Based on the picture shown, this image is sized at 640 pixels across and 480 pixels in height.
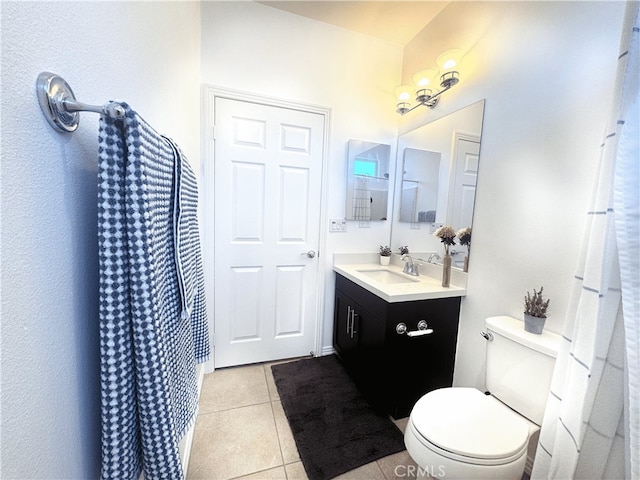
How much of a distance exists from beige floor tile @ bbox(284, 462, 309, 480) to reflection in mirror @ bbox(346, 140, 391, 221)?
63.2 inches

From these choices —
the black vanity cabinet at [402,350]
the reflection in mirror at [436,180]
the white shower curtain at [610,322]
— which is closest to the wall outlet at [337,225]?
the reflection in mirror at [436,180]

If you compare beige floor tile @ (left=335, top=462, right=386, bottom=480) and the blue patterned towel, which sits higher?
the blue patterned towel

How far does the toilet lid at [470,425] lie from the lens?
0.88 meters

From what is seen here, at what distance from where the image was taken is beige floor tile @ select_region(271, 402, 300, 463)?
1291 millimetres

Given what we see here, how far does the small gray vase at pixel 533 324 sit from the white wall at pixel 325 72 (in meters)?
1.24

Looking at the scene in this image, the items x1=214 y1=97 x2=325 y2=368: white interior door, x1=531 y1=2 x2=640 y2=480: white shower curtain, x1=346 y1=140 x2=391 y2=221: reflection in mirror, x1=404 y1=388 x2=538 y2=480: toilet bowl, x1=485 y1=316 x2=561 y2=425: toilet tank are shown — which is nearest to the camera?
Result: x1=531 y1=2 x2=640 y2=480: white shower curtain

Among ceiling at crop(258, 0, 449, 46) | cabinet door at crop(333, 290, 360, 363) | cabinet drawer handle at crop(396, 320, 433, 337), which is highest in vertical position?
ceiling at crop(258, 0, 449, 46)

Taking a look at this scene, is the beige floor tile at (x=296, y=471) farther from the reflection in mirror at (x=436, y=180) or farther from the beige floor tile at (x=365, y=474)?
the reflection in mirror at (x=436, y=180)

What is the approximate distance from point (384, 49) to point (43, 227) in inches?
98.5

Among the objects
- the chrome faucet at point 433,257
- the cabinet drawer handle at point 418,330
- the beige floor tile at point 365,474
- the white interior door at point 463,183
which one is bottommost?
the beige floor tile at point 365,474

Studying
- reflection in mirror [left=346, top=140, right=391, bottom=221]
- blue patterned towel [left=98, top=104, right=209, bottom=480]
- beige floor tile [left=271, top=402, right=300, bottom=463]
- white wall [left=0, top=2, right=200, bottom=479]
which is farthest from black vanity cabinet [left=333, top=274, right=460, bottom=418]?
white wall [left=0, top=2, right=200, bottom=479]

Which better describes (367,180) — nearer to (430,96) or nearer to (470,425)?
(430,96)

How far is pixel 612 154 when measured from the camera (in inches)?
30.2

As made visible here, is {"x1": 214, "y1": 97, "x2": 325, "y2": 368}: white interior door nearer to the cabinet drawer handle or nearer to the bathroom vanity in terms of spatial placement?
the bathroom vanity
